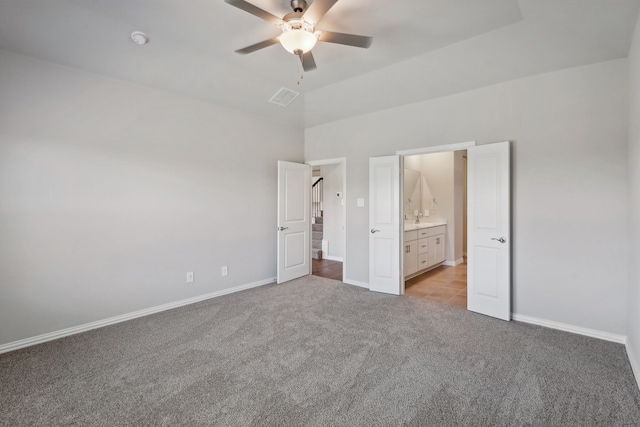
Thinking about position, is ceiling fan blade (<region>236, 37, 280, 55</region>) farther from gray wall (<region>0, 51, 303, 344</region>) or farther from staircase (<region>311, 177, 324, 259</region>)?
staircase (<region>311, 177, 324, 259</region>)

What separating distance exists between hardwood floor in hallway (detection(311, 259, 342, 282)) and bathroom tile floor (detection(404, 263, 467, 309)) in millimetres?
1317

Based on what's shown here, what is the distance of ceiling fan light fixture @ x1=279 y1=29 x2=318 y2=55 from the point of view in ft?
7.27

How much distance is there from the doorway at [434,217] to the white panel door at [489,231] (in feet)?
4.61

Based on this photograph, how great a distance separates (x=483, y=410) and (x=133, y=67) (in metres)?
4.40

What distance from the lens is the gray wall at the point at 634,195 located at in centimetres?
222

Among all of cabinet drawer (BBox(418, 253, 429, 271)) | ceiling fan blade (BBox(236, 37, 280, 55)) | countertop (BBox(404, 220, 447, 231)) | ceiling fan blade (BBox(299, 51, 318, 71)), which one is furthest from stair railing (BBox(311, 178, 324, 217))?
ceiling fan blade (BBox(236, 37, 280, 55))

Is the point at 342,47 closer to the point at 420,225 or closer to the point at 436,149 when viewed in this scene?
the point at 436,149

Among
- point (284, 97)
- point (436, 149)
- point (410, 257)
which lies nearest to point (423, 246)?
point (410, 257)

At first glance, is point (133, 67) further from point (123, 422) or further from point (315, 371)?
point (315, 371)

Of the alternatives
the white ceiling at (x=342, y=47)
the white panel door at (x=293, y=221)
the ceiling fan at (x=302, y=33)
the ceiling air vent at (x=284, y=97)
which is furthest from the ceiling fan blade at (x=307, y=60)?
the white panel door at (x=293, y=221)

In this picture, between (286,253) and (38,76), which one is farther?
(286,253)

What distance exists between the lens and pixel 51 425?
1.74 metres

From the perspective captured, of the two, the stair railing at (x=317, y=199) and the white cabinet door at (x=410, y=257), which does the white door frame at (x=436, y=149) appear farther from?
the stair railing at (x=317, y=199)

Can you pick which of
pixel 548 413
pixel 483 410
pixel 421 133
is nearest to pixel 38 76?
pixel 421 133
